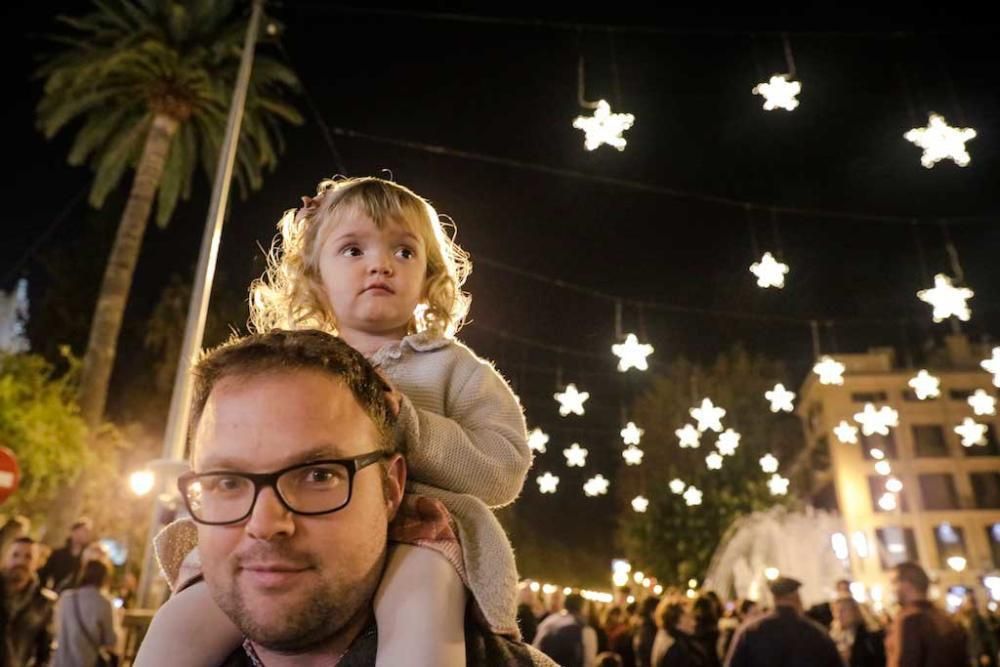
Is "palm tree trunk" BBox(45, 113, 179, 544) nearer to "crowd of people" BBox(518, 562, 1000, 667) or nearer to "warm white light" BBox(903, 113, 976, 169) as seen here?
"crowd of people" BBox(518, 562, 1000, 667)

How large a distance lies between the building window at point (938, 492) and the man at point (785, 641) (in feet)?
141

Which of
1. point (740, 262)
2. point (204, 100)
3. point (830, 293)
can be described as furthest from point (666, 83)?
point (830, 293)

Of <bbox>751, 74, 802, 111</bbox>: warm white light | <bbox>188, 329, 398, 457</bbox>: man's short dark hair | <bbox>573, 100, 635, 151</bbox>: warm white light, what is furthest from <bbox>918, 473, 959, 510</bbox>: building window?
<bbox>188, 329, 398, 457</bbox>: man's short dark hair

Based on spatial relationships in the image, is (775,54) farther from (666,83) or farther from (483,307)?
(483,307)

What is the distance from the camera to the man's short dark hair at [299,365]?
1284 millimetres

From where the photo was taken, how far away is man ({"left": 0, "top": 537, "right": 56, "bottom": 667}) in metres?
6.26

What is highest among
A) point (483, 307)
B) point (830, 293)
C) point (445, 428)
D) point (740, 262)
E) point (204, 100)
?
point (204, 100)

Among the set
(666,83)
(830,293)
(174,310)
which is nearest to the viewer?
(666,83)

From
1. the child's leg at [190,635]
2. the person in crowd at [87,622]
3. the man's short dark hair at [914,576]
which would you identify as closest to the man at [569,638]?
the man's short dark hair at [914,576]

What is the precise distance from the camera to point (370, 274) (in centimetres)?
176

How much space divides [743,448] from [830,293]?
43.1 ft

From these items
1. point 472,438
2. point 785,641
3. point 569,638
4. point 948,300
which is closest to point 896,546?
point 948,300

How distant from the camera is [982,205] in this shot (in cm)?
1358

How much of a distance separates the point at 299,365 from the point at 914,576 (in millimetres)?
7299
